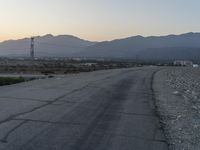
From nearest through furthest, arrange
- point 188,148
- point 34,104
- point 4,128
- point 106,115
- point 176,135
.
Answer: point 188,148 → point 4,128 → point 176,135 → point 106,115 → point 34,104

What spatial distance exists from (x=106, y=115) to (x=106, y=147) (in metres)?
5.65

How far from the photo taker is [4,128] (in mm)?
11656

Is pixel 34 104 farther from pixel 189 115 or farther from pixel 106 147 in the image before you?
pixel 106 147

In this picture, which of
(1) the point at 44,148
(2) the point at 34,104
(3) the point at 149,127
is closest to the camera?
(1) the point at 44,148

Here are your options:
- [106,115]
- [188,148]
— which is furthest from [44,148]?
[106,115]

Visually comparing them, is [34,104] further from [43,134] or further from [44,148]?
[44,148]

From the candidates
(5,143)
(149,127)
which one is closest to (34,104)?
(149,127)

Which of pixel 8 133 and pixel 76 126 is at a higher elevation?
pixel 8 133

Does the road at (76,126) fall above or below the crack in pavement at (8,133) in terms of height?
below

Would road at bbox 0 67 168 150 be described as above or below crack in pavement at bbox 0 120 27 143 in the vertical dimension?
below

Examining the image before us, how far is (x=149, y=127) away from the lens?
1382 cm

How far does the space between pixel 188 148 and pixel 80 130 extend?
108 inches

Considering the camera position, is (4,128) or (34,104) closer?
(4,128)

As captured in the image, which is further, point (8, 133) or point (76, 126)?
point (76, 126)
